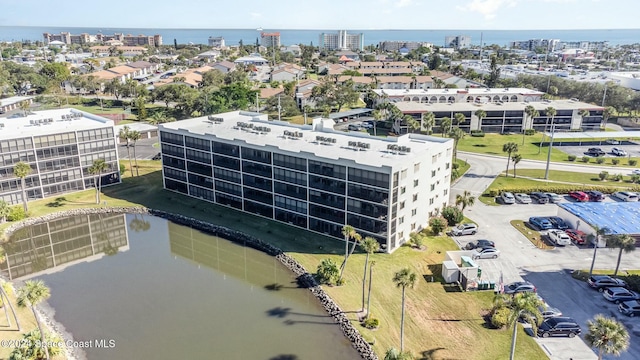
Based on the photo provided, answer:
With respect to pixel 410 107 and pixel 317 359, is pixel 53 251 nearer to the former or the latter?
pixel 317 359

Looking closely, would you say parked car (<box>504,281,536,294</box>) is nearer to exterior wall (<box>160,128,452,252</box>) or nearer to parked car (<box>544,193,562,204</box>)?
exterior wall (<box>160,128,452,252</box>)

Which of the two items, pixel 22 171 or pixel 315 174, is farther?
pixel 22 171

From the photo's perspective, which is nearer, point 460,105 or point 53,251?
point 53,251

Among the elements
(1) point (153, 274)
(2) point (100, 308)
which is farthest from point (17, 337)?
(1) point (153, 274)

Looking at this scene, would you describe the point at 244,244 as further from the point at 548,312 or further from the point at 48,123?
the point at 48,123

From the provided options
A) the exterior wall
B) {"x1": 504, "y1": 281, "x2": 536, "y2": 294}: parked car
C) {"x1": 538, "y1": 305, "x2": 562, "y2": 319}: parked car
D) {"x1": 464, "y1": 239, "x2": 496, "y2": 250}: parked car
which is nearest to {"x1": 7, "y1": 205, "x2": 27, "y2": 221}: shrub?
the exterior wall

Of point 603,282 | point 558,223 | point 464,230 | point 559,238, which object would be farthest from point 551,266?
point 558,223
